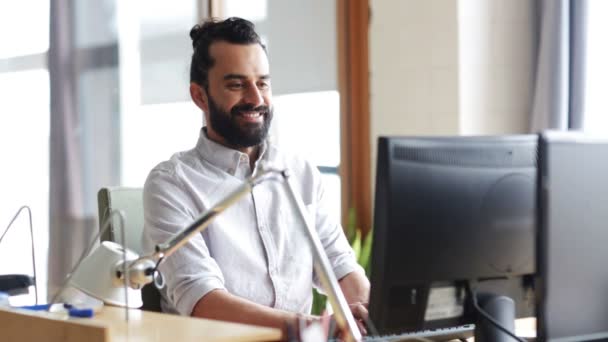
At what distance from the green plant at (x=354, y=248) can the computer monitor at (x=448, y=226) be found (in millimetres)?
1799

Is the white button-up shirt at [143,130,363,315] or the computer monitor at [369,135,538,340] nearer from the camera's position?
the computer monitor at [369,135,538,340]

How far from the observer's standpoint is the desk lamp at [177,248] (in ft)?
4.72

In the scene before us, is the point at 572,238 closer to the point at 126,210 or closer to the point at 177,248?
the point at 177,248

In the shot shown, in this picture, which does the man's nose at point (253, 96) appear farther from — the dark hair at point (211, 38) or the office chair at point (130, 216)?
the office chair at point (130, 216)

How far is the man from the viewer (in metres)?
2.17

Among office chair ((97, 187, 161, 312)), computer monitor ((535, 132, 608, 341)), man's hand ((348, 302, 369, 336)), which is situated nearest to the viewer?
computer monitor ((535, 132, 608, 341))

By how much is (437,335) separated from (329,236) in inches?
31.1

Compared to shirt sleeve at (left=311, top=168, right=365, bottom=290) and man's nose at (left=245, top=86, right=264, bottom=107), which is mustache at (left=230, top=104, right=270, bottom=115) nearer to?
man's nose at (left=245, top=86, right=264, bottom=107)

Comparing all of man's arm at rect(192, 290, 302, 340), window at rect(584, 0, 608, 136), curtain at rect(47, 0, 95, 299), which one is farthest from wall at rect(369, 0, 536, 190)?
man's arm at rect(192, 290, 302, 340)

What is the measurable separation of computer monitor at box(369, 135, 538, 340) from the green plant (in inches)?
70.8

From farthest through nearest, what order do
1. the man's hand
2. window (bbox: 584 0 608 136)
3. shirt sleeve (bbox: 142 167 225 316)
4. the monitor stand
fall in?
window (bbox: 584 0 608 136) → shirt sleeve (bbox: 142 167 225 316) → the man's hand → the monitor stand

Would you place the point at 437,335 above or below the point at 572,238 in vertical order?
below

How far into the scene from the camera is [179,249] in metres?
2.15

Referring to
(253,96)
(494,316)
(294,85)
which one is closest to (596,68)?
(294,85)
